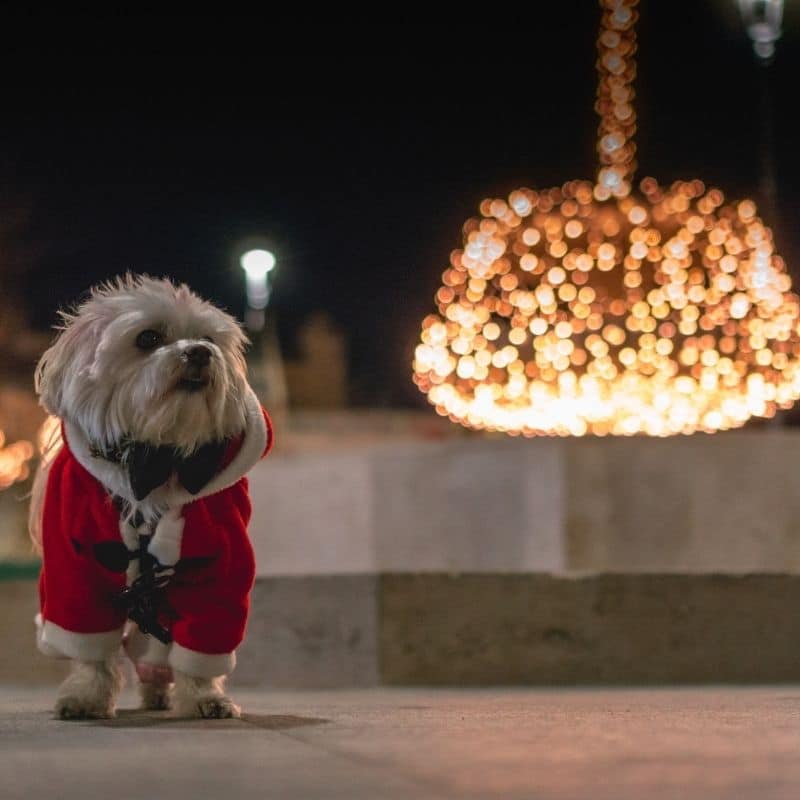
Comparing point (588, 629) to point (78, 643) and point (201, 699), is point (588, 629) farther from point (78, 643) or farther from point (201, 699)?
point (78, 643)

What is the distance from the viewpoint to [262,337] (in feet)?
190

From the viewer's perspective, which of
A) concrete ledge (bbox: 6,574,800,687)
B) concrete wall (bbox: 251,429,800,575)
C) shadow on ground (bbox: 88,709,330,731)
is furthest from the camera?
concrete wall (bbox: 251,429,800,575)

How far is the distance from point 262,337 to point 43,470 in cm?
5082

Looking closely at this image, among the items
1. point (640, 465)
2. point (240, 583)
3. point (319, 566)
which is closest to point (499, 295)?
point (640, 465)

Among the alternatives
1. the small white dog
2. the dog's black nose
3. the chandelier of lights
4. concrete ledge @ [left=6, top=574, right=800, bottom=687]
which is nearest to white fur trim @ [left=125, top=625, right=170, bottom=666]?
the small white dog

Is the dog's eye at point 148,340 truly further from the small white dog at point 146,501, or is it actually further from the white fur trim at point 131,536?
the white fur trim at point 131,536

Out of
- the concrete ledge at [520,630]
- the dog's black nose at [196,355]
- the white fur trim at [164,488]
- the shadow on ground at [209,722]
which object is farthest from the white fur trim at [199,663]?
the concrete ledge at [520,630]

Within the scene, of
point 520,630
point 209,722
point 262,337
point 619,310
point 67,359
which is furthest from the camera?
point 262,337

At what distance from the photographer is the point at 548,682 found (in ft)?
30.1

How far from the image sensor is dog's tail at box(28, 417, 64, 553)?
7125 millimetres

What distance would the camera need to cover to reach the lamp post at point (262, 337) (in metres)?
35.9

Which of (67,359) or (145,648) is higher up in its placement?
(67,359)

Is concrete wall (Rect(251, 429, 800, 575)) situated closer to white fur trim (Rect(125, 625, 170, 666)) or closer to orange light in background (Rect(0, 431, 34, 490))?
white fur trim (Rect(125, 625, 170, 666))

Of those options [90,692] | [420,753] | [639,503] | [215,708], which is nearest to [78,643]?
[90,692]
